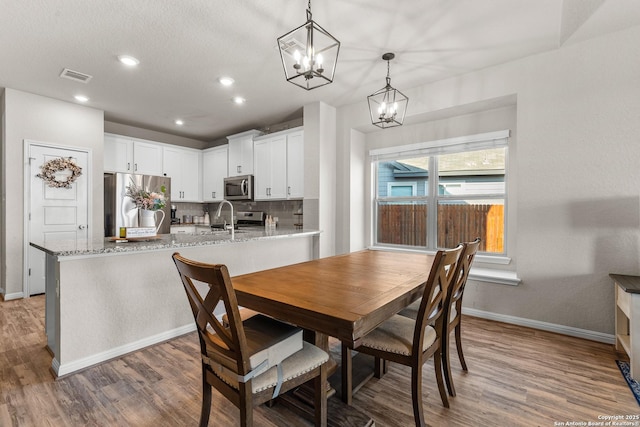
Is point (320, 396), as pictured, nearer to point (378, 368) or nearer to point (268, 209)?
point (378, 368)

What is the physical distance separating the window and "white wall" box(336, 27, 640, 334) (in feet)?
1.67

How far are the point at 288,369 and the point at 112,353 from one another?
1831mm

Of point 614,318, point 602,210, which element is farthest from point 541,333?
point 602,210

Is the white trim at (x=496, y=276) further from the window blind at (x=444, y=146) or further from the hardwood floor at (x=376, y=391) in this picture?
the window blind at (x=444, y=146)

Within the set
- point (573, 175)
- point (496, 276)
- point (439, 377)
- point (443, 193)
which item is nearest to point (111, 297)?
point (439, 377)

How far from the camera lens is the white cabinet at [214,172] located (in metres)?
5.60

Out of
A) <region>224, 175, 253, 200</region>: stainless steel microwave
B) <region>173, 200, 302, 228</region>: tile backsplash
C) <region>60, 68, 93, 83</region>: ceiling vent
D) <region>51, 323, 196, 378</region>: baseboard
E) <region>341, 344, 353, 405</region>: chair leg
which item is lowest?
<region>51, 323, 196, 378</region>: baseboard

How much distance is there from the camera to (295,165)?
4.45 m

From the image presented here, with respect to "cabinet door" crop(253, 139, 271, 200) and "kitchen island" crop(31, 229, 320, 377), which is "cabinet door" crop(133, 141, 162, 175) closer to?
"cabinet door" crop(253, 139, 271, 200)

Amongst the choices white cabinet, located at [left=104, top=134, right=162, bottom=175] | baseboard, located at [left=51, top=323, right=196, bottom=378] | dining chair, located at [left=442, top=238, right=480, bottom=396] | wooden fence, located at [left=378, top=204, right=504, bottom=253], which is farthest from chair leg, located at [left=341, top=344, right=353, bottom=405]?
white cabinet, located at [left=104, top=134, right=162, bottom=175]

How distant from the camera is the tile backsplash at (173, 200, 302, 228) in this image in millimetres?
4949

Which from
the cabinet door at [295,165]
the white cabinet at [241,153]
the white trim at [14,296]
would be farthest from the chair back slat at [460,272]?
the white trim at [14,296]

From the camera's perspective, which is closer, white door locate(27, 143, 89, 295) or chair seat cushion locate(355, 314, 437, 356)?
chair seat cushion locate(355, 314, 437, 356)

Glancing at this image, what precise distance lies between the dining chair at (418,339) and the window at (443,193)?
7.32 feet
